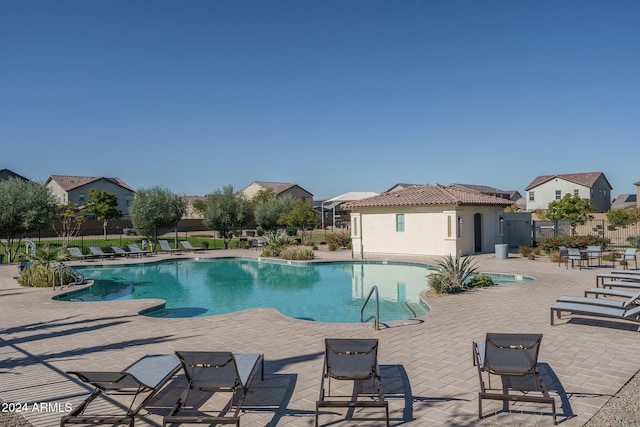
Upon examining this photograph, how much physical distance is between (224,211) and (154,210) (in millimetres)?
6707

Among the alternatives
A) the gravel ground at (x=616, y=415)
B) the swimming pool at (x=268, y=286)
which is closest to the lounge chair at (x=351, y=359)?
the gravel ground at (x=616, y=415)

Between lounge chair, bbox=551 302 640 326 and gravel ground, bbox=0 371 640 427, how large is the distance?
2829 millimetres

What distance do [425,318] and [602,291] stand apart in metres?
4.45

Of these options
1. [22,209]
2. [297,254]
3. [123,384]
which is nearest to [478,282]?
[297,254]

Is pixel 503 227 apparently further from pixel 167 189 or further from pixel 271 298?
pixel 167 189

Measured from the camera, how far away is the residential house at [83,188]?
199 feet

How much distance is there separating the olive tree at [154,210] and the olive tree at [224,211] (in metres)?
4.52

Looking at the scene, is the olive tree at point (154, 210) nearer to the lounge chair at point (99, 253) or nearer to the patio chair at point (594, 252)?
the lounge chair at point (99, 253)

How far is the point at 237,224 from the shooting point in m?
36.9

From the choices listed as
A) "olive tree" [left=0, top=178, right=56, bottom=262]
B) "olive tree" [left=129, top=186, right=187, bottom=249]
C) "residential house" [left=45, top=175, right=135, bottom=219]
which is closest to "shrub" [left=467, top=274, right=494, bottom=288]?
"olive tree" [left=129, top=186, right=187, bottom=249]

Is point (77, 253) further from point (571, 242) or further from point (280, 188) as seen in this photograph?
point (280, 188)

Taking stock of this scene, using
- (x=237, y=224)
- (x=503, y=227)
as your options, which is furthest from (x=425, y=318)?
(x=237, y=224)

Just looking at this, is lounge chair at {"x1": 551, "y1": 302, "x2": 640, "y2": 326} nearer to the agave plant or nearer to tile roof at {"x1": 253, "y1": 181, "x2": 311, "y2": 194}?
the agave plant

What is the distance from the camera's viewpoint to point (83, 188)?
61.7 metres
